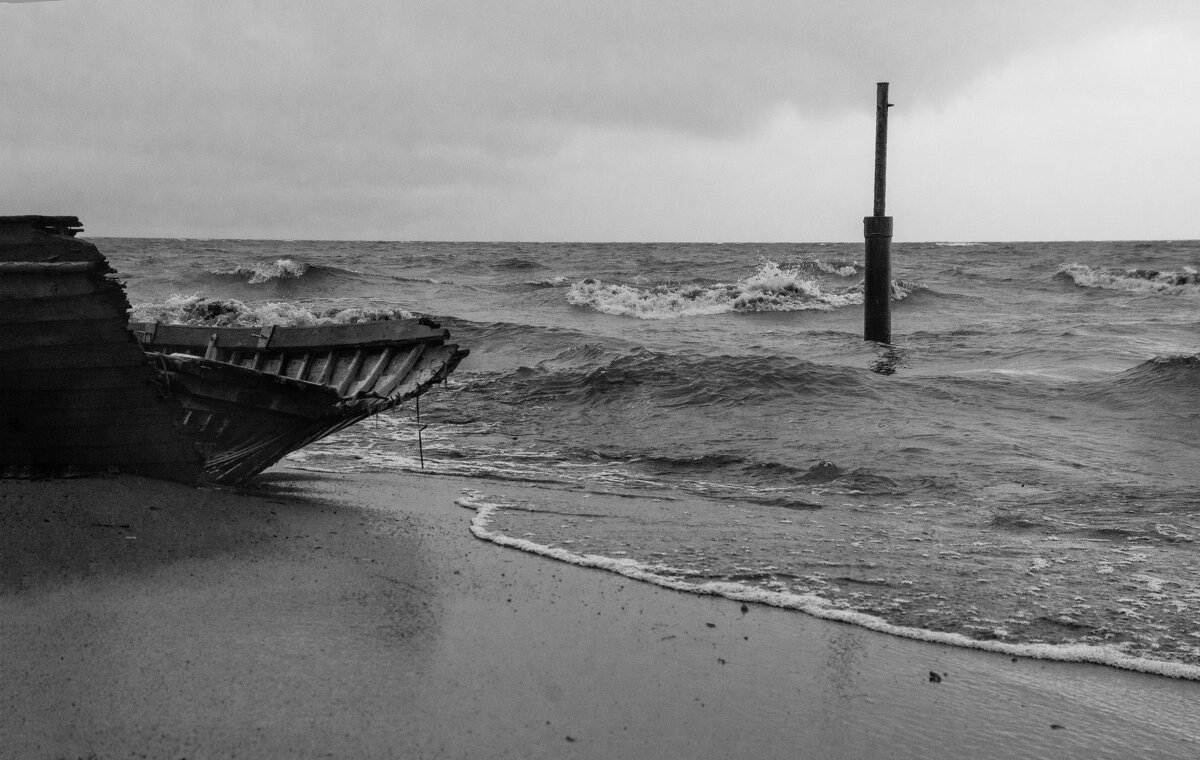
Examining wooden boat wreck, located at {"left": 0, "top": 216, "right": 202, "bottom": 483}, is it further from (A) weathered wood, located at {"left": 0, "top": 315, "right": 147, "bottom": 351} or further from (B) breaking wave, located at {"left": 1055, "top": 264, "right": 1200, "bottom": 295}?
(B) breaking wave, located at {"left": 1055, "top": 264, "right": 1200, "bottom": 295}

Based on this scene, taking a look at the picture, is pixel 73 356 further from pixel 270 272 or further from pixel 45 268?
pixel 270 272

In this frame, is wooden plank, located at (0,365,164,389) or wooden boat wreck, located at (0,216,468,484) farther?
wooden plank, located at (0,365,164,389)

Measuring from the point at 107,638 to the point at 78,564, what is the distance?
2.59 ft

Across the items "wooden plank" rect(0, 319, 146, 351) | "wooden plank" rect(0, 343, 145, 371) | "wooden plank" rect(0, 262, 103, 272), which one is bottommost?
"wooden plank" rect(0, 343, 145, 371)

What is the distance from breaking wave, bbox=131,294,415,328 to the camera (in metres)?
18.9

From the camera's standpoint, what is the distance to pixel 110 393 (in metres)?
5.07

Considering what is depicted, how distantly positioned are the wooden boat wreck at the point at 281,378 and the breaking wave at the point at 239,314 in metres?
11.2

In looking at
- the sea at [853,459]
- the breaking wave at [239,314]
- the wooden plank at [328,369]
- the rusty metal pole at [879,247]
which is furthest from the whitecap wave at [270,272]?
the wooden plank at [328,369]

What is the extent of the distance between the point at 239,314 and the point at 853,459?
14266 millimetres

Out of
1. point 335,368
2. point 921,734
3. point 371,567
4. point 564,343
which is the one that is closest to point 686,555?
point 371,567

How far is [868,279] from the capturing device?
15.7 m

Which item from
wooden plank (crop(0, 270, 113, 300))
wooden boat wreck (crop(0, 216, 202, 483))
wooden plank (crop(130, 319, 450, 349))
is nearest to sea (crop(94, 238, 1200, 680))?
wooden plank (crop(130, 319, 450, 349))

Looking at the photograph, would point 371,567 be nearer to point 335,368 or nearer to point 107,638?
point 107,638

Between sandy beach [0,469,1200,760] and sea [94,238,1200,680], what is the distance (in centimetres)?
46
